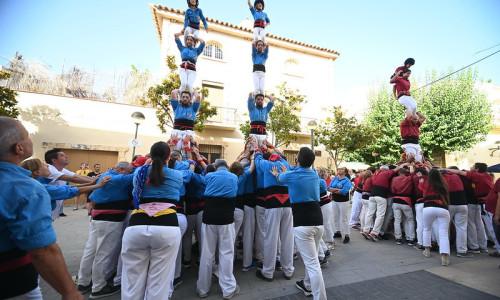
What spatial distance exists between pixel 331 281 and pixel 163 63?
14366mm

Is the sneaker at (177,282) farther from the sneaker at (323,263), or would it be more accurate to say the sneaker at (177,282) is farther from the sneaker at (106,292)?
the sneaker at (323,263)

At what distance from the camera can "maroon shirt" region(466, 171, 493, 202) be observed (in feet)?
20.9

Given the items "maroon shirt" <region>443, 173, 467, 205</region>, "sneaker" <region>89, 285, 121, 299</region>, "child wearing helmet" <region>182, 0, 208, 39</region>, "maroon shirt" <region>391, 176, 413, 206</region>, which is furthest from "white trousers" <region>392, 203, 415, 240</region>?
"child wearing helmet" <region>182, 0, 208, 39</region>

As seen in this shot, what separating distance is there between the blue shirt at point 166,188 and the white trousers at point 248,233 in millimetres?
2287

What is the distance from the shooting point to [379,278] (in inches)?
173

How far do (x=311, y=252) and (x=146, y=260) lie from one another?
2218 mm

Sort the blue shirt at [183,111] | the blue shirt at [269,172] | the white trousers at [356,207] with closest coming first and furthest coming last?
the blue shirt at [269,172], the blue shirt at [183,111], the white trousers at [356,207]

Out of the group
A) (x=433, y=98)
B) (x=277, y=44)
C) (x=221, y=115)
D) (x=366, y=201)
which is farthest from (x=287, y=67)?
(x=366, y=201)

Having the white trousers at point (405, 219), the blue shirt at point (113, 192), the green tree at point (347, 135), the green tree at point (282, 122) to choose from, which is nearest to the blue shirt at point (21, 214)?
the blue shirt at point (113, 192)

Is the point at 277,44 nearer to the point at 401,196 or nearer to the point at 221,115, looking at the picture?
the point at 221,115

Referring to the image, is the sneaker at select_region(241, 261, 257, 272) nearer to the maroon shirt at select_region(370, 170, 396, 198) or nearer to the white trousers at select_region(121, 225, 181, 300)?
the white trousers at select_region(121, 225, 181, 300)

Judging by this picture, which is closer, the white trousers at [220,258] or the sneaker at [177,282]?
the white trousers at [220,258]

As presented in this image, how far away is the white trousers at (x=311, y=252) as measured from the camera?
3289 mm

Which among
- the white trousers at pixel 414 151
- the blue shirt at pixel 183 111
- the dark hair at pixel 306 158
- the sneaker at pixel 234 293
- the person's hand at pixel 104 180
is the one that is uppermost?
the blue shirt at pixel 183 111
